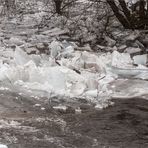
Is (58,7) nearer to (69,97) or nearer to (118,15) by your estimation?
(118,15)

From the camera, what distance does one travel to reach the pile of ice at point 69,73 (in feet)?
26.7

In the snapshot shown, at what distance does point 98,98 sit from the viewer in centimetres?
793

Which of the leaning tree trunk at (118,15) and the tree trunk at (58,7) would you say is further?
the tree trunk at (58,7)

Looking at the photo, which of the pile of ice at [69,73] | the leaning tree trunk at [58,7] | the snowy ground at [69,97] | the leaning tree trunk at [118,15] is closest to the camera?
the snowy ground at [69,97]

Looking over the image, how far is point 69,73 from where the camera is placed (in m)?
8.66

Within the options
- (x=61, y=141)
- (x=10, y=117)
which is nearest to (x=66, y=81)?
(x=10, y=117)

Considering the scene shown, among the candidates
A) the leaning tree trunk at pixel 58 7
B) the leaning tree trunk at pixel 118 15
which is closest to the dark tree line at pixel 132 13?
the leaning tree trunk at pixel 118 15

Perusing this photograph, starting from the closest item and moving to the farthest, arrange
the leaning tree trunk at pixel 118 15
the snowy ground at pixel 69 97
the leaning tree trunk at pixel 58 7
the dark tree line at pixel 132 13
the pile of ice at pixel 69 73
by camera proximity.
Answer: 1. the snowy ground at pixel 69 97
2. the pile of ice at pixel 69 73
3. the leaning tree trunk at pixel 118 15
4. the dark tree line at pixel 132 13
5. the leaning tree trunk at pixel 58 7

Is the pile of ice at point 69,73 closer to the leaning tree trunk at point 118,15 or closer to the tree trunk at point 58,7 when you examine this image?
the leaning tree trunk at point 118,15

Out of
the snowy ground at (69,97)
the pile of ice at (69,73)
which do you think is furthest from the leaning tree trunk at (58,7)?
the pile of ice at (69,73)

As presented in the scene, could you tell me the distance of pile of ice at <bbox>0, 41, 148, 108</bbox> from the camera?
815 centimetres

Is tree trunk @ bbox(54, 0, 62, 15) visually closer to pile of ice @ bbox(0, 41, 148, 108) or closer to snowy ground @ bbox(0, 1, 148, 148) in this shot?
snowy ground @ bbox(0, 1, 148, 148)

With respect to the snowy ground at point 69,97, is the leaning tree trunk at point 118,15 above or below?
above

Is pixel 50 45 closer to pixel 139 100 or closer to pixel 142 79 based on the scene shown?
pixel 142 79
